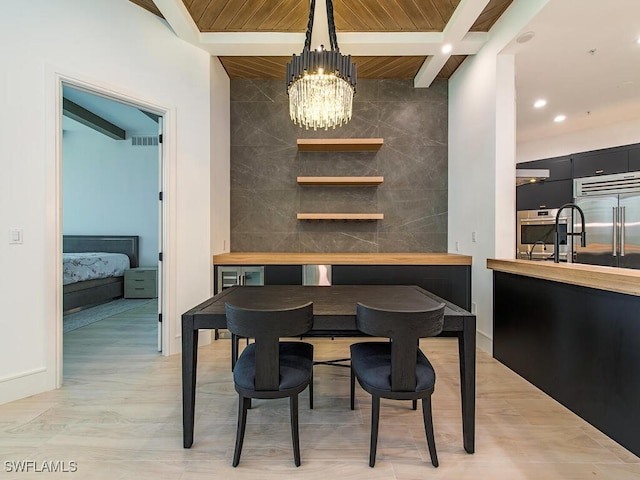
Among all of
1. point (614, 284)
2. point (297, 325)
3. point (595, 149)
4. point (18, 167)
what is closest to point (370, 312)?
point (297, 325)

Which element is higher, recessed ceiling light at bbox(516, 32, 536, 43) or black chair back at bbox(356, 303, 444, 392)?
recessed ceiling light at bbox(516, 32, 536, 43)

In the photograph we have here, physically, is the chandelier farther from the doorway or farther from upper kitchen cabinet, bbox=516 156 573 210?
the doorway

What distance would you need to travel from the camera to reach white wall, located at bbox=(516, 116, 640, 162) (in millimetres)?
4398

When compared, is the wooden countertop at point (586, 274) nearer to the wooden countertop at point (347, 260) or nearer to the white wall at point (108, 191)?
the wooden countertop at point (347, 260)

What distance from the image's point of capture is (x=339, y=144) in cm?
380

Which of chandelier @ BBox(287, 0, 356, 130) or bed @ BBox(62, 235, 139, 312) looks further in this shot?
bed @ BBox(62, 235, 139, 312)

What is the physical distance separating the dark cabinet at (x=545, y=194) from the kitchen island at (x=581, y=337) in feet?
8.75

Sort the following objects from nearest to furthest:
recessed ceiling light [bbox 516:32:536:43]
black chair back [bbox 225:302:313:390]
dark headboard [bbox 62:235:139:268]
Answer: black chair back [bbox 225:302:313:390] → recessed ceiling light [bbox 516:32:536:43] → dark headboard [bbox 62:235:139:268]

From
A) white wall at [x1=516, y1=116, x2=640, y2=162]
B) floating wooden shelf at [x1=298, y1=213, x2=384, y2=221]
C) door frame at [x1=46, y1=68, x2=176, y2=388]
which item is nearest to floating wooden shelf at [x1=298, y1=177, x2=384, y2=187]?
floating wooden shelf at [x1=298, y1=213, x2=384, y2=221]

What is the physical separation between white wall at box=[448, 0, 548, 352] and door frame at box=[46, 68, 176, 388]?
3.08 m

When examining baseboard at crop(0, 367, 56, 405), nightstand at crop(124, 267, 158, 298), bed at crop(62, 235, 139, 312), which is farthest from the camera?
nightstand at crop(124, 267, 158, 298)

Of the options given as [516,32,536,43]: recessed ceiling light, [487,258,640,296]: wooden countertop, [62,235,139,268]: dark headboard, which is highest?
[516,32,536,43]: recessed ceiling light

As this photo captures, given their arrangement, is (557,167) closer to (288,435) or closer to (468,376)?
(468,376)

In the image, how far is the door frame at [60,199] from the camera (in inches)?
97.0
